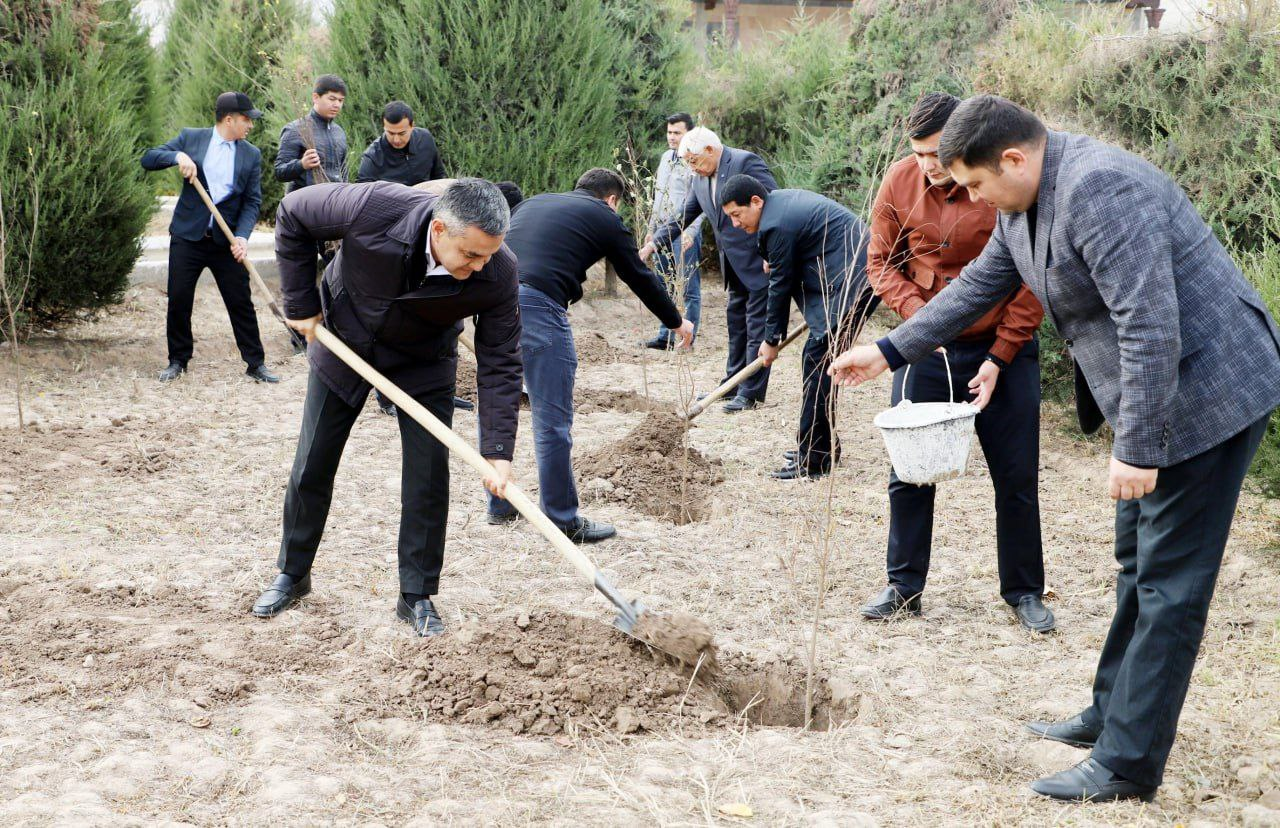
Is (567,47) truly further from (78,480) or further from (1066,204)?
(1066,204)

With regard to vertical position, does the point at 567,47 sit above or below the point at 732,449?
above

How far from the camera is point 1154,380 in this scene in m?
2.55

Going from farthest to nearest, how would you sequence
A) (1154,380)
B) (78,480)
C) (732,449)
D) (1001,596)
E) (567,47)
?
1. (567,47)
2. (732,449)
3. (78,480)
4. (1001,596)
5. (1154,380)

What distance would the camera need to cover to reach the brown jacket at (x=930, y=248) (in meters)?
3.89

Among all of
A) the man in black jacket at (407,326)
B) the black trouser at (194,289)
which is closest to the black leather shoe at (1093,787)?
the man in black jacket at (407,326)

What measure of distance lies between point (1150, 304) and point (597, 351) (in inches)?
277

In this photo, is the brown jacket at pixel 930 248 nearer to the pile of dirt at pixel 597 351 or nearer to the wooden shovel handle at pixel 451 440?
the wooden shovel handle at pixel 451 440

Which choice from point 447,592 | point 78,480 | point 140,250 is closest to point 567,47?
point 140,250

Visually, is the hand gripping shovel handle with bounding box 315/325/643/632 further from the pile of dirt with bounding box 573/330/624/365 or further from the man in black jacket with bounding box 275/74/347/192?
the pile of dirt with bounding box 573/330/624/365

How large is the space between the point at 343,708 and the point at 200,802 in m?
0.59

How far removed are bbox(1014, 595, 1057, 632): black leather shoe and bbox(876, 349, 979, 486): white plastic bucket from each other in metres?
0.81

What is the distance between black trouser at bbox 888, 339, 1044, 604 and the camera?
4.01m

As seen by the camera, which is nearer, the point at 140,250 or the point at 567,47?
the point at 140,250

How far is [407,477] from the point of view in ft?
13.1
